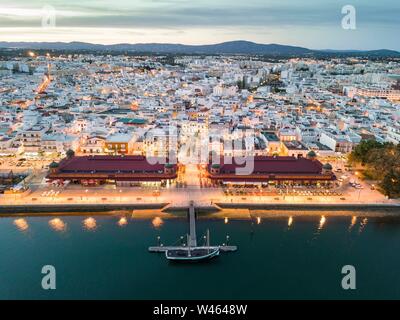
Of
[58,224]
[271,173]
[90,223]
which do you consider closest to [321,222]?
[271,173]

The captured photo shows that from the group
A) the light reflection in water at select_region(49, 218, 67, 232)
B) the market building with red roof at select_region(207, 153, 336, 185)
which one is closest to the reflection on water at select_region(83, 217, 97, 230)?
the light reflection in water at select_region(49, 218, 67, 232)

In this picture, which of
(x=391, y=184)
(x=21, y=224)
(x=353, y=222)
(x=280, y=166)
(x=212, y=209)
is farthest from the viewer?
(x=280, y=166)

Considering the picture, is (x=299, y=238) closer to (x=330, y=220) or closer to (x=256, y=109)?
(x=330, y=220)

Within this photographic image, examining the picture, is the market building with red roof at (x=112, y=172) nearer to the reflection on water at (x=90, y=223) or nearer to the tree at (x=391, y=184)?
the reflection on water at (x=90, y=223)

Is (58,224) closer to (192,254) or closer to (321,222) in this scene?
(192,254)

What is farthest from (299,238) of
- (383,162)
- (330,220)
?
(383,162)
